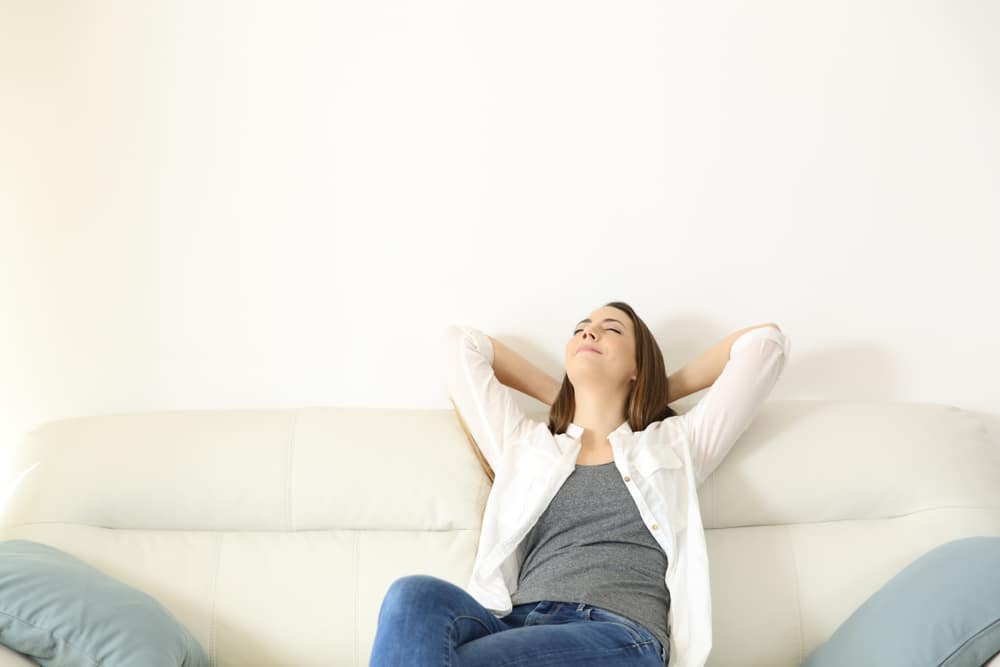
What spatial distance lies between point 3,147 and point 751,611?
2.07 metres

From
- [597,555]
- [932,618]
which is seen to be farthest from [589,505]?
[932,618]

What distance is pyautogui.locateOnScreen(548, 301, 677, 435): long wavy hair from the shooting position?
7.06ft

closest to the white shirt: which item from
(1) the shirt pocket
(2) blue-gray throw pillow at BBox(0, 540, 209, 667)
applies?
(1) the shirt pocket

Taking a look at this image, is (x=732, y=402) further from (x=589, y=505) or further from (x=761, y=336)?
(x=589, y=505)

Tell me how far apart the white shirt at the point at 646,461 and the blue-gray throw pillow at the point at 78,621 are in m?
0.60

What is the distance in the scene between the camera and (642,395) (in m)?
2.16

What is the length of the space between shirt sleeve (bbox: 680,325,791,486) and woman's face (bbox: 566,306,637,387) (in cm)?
18

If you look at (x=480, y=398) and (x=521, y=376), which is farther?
(x=521, y=376)

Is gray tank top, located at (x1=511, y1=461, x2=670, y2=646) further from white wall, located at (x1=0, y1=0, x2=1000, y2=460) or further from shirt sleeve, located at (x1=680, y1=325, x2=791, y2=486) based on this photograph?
white wall, located at (x1=0, y1=0, x2=1000, y2=460)

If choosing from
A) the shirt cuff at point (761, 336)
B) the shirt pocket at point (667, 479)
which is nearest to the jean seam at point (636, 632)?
the shirt pocket at point (667, 479)

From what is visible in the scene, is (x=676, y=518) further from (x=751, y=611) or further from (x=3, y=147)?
(x=3, y=147)

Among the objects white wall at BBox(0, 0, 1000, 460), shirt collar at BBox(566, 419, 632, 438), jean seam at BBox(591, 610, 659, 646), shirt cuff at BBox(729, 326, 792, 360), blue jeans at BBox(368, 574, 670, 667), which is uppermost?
white wall at BBox(0, 0, 1000, 460)

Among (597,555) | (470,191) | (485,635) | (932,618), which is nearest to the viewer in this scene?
(932,618)

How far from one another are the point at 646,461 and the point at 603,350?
0.28m
